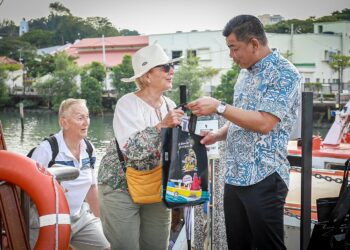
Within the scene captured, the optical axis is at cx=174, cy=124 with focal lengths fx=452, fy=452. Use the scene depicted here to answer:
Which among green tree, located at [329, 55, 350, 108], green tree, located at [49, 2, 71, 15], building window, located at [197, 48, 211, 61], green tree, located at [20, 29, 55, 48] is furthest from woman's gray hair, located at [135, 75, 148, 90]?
green tree, located at [49, 2, 71, 15]

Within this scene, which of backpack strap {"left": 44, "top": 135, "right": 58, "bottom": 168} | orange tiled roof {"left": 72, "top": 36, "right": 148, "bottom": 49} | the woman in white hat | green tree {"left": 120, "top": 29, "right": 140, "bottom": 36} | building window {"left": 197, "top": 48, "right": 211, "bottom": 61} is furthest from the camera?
green tree {"left": 120, "top": 29, "right": 140, "bottom": 36}

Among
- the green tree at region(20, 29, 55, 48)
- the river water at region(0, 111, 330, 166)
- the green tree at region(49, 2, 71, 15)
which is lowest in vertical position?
the river water at region(0, 111, 330, 166)

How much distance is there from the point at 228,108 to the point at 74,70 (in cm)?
4779

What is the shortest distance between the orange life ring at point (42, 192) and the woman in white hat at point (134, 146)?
0.37 m

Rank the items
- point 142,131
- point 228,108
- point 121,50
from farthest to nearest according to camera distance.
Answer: point 121,50
point 142,131
point 228,108

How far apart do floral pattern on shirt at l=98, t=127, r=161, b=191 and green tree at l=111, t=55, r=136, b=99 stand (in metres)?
40.1

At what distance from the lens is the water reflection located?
2848 cm

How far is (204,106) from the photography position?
208cm

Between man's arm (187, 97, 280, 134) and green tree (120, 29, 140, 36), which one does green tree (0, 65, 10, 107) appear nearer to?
green tree (120, 29, 140, 36)

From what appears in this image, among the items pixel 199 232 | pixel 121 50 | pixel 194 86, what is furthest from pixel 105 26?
pixel 199 232

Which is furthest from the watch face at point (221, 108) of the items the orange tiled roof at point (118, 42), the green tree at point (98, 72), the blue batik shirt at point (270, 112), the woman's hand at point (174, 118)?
the orange tiled roof at point (118, 42)

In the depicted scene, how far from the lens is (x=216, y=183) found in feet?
10.3

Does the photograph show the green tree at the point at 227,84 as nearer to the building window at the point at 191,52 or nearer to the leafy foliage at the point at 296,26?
the building window at the point at 191,52

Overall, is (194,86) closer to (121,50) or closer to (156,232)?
(121,50)
